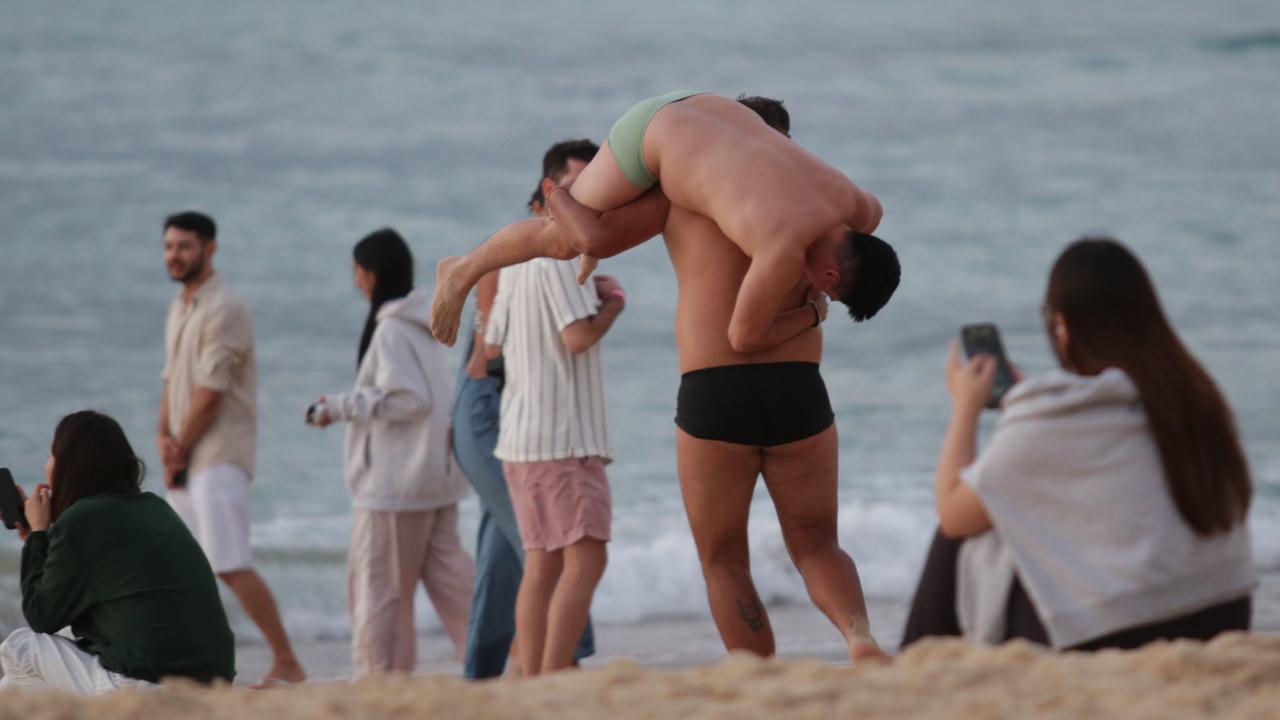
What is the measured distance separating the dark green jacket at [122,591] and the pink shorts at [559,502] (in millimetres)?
1151

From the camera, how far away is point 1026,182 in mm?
21719

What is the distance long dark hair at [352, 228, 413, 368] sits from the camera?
560 cm

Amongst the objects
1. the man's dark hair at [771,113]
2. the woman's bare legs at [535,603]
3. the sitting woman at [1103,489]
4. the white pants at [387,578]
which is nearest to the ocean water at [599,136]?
the white pants at [387,578]

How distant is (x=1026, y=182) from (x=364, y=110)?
30.2ft

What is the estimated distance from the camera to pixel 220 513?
5.87 metres

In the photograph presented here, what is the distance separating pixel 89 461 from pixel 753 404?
1616 millimetres

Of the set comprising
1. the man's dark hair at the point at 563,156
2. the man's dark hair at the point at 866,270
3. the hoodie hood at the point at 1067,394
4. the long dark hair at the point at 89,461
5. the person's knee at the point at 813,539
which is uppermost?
the man's dark hair at the point at 563,156

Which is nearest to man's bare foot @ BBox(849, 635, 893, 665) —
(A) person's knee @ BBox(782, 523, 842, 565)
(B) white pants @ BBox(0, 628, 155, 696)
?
(A) person's knee @ BBox(782, 523, 842, 565)

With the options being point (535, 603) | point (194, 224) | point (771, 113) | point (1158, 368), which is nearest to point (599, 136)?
point (194, 224)

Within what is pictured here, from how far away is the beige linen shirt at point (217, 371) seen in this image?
5.93 m

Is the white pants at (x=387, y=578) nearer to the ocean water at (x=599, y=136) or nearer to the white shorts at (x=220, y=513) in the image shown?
the white shorts at (x=220, y=513)

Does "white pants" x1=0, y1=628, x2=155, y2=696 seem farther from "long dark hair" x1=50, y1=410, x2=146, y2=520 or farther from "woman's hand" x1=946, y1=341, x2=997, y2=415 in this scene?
"woman's hand" x1=946, y1=341, x2=997, y2=415

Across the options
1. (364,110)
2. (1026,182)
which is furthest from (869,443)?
(364,110)

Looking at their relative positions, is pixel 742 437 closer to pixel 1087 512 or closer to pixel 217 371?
pixel 1087 512
